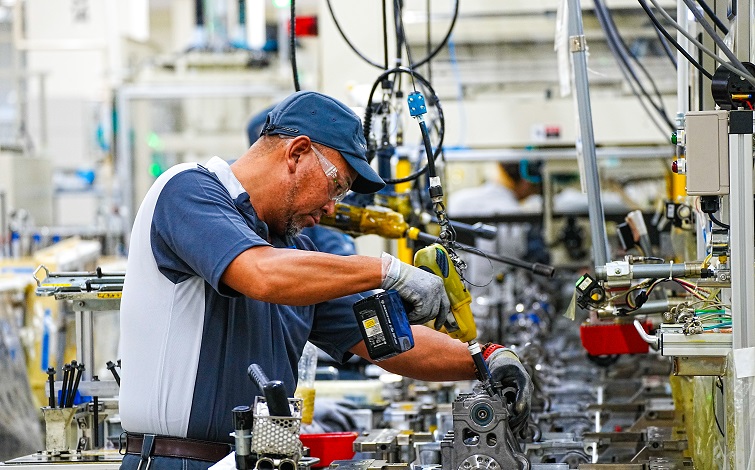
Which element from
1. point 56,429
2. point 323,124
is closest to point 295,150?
point 323,124

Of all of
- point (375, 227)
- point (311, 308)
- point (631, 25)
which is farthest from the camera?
point (631, 25)

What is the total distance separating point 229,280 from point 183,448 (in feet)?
1.28

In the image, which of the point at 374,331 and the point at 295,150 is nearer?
the point at 374,331

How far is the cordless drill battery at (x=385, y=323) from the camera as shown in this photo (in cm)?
193

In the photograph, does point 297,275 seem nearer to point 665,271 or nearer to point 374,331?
point 374,331

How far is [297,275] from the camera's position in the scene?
6.23ft

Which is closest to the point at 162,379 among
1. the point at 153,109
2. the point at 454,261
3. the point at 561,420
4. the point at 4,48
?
the point at 454,261

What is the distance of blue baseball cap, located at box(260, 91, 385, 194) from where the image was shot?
2109 millimetres

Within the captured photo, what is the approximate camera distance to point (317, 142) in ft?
6.93

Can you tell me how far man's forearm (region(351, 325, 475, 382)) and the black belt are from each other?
484 millimetres

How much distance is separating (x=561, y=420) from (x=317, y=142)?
1.46 metres

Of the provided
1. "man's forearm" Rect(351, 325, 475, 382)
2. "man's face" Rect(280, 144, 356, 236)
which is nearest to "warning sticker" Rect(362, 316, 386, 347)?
"man's face" Rect(280, 144, 356, 236)

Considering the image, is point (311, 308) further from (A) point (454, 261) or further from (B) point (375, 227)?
(B) point (375, 227)

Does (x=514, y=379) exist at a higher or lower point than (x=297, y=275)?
lower
